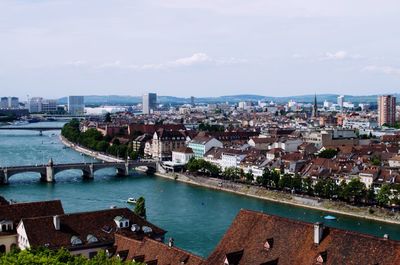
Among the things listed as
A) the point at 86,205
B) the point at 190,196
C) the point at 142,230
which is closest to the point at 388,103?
the point at 190,196

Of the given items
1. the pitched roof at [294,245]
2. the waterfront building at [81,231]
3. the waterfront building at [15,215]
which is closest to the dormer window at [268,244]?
the pitched roof at [294,245]

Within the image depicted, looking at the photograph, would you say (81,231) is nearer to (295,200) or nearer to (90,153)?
(295,200)

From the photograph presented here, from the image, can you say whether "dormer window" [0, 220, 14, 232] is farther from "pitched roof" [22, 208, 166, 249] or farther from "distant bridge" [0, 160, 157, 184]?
"distant bridge" [0, 160, 157, 184]

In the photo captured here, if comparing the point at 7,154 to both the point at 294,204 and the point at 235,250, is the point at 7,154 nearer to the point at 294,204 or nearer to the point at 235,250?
the point at 294,204

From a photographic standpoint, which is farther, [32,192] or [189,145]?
[189,145]

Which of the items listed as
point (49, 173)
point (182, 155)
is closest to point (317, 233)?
point (49, 173)
